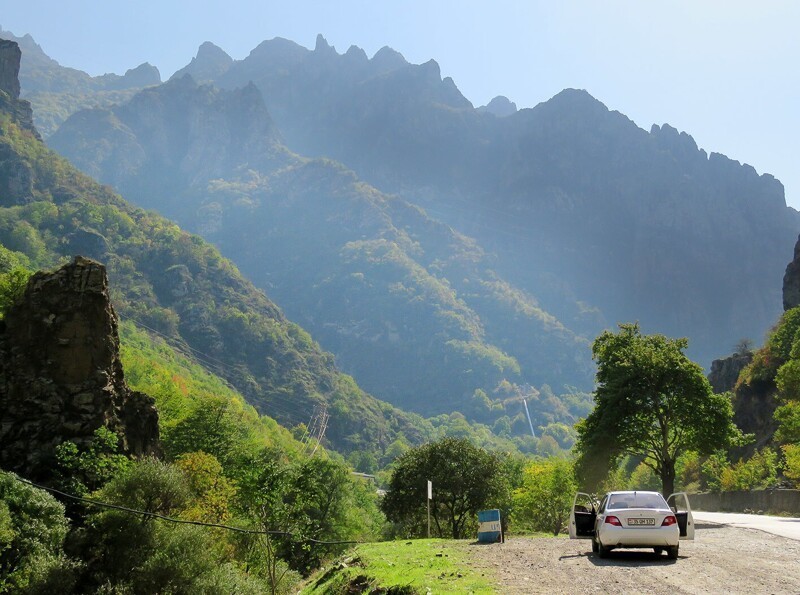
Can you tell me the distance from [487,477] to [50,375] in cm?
3279

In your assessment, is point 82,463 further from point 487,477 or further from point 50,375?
point 487,477

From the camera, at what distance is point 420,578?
1666 centimetres

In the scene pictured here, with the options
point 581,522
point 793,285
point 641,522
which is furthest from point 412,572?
point 793,285

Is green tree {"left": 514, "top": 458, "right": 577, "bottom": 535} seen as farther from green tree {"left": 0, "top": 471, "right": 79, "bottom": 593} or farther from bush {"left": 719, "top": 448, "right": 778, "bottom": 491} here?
green tree {"left": 0, "top": 471, "right": 79, "bottom": 593}

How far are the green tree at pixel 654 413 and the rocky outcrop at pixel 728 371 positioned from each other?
73.9 metres

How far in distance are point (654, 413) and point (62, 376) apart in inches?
1606

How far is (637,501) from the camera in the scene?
727 inches

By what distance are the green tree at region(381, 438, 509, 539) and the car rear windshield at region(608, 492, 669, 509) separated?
32589 mm

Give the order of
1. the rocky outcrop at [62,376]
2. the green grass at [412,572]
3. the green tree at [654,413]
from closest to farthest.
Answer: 1. the green grass at [412,572]
2. the rocky outcrop at [62,376]
3. the green tree at [654,413]

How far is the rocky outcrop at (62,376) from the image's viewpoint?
1719 inches

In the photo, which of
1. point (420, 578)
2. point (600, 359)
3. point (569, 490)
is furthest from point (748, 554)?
point (569, 490)

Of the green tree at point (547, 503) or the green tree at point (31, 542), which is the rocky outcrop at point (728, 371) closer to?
the green tree at point (547, 503)

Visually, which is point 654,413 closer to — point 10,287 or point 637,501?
point 637,501

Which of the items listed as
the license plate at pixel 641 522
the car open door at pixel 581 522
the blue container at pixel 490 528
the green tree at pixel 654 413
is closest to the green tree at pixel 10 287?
the blue container at pixel 490 528
